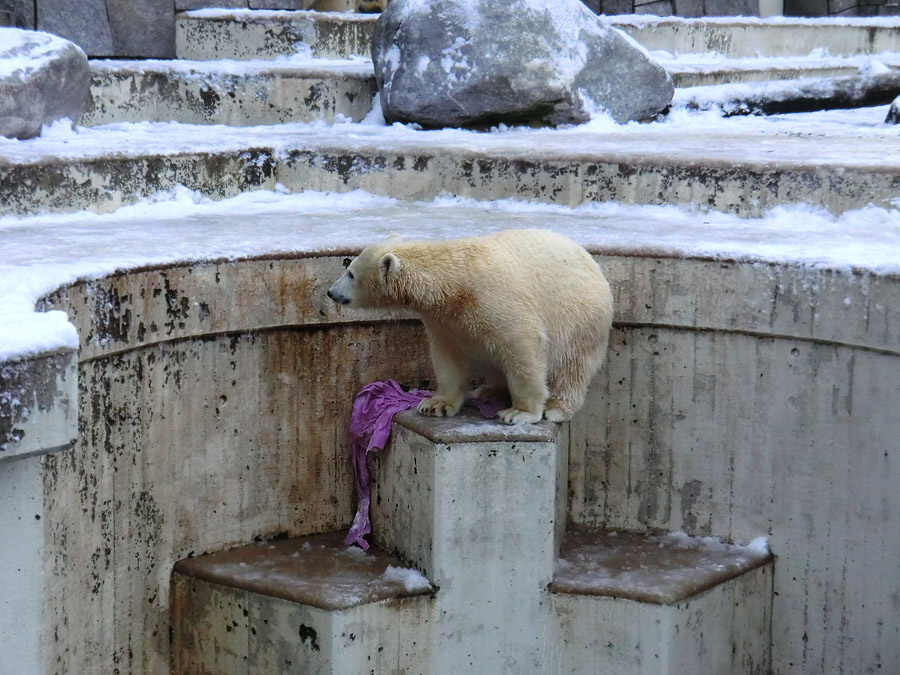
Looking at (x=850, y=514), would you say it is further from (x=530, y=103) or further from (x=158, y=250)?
(x=530, y=103)

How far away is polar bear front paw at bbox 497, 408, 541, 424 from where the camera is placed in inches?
150

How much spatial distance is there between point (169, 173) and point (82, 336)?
5.54 ft

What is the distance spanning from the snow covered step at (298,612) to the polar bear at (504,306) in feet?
1.97

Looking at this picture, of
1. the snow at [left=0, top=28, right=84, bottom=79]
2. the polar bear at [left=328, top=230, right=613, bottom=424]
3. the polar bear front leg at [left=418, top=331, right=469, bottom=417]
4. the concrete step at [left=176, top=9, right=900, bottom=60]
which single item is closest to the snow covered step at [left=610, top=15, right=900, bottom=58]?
the concrete step at [left=176, top=9, right=900, bottom=60]

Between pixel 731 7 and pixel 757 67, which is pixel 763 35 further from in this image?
pixel 731 7

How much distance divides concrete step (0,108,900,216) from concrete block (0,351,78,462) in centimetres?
200

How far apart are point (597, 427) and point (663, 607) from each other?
765mm

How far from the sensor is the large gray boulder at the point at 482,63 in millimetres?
6500

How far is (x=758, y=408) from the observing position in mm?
4117

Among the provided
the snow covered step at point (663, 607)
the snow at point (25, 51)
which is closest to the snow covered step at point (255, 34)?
the snow at point (25, 51)

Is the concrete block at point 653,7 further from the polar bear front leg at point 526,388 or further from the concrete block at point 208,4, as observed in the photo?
the polar bear front leg at point 526,388

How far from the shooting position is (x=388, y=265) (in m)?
3.60

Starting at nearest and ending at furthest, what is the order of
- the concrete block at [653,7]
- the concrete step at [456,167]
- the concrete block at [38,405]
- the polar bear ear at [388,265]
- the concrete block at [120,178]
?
the concrete block at [38,405]
the polar bear ear at [388,265]
the concrete block at [120,178]
the concrete step at [456,167]
the concrete block at [653,7]

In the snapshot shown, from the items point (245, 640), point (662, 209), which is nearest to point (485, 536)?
point (245, 640)
